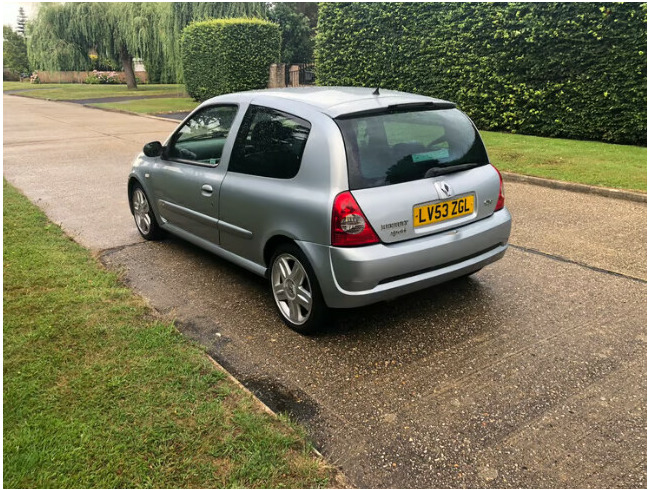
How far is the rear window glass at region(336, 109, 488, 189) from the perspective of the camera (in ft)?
11.2

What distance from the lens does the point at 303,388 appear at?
3.07m

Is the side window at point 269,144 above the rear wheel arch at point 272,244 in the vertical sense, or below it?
above

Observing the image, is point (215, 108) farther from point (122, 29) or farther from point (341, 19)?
point (122, 29)

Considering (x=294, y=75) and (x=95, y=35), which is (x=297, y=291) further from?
(x=95, y=35)

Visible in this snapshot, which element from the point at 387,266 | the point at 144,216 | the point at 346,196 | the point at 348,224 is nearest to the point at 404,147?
the point at 346,196

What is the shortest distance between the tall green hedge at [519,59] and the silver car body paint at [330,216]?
875cm

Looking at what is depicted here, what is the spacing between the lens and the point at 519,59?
40.2 ft

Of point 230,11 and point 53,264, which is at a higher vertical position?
point 230,11

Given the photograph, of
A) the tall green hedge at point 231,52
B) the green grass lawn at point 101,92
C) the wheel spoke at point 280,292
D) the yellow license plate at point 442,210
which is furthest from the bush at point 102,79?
the yellow license plate at point 442,210

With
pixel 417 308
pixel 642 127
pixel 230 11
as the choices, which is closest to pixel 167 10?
pixel 230 11

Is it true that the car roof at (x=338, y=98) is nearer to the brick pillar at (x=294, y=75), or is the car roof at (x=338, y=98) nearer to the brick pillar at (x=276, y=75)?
the brick pillar at (x=276, y=75)

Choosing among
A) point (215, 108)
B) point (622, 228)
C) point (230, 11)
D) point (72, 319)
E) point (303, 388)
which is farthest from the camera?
point (230, 11)

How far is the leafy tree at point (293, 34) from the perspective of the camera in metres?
39.3

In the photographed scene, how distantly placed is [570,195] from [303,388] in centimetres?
594
